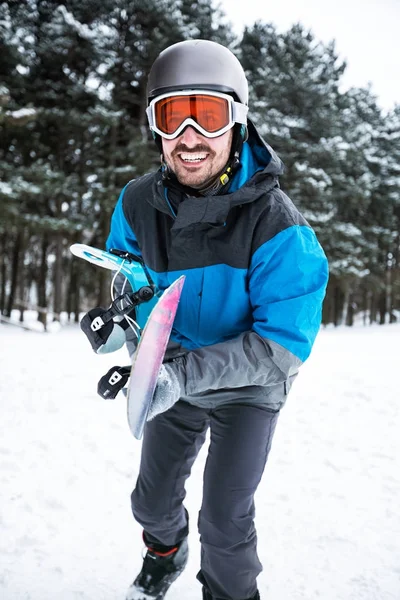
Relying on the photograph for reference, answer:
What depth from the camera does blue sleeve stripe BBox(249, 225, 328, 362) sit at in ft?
5.82

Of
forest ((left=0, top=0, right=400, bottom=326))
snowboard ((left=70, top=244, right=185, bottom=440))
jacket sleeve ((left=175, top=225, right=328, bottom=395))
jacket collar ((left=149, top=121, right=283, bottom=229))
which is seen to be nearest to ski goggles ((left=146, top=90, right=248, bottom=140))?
jacket collar ((left=149, top=121, right=283, bottom=229))

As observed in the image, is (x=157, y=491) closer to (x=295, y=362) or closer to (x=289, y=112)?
(x=295, y=362)

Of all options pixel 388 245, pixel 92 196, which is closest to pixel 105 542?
pixel 92 196

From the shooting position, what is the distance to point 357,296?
131 ft

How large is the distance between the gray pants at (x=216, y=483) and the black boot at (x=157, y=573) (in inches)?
2.9

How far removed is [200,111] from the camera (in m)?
2.01

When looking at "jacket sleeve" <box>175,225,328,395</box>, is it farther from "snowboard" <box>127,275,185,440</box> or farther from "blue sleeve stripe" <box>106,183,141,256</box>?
"blue sleeve stripe" <box>106,183,141,256</box>

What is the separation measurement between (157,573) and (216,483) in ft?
2.68

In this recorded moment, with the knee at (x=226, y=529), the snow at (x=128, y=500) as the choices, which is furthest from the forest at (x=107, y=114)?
the knee at (x=226, y=529)

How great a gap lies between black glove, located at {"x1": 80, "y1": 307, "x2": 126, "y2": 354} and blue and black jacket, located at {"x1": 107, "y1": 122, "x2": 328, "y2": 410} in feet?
1.01

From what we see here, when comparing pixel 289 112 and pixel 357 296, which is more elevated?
pixel 289 112

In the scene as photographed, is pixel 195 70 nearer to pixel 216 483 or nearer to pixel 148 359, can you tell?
pixel 148 359

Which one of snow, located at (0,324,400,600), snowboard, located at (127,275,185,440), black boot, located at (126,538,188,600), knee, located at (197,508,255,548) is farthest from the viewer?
snow, located at (0,324,400,600)

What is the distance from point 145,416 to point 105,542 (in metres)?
1.68
